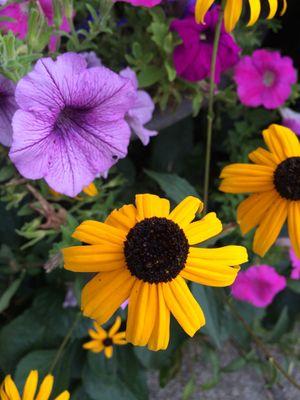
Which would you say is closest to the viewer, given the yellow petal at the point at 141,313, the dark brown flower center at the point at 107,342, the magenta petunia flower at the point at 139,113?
the yellow petal at the point at 141,313

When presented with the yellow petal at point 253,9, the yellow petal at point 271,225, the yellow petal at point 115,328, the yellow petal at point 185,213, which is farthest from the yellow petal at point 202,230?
the yellow petal at point 115,328

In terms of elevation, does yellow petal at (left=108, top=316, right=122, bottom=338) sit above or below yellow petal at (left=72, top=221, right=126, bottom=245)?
below

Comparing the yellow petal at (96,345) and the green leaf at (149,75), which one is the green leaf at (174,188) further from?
the yellow petal at (96,345)

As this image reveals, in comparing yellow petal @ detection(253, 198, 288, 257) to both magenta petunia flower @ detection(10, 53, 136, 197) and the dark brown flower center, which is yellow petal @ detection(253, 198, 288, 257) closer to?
magenta petunia flower @ detection(10, 53, 136, 197)

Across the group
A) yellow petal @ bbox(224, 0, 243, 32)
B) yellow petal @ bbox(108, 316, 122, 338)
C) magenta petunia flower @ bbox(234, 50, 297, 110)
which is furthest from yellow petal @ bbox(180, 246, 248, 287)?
magenta petunia flower @ bbox(234, 50, 297, 110)

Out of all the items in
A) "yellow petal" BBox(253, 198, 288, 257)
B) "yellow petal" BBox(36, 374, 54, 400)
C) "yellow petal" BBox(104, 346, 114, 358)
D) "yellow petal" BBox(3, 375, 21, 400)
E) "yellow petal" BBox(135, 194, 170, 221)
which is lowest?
"yellow petal" BBox(104, 346, 114, 358)

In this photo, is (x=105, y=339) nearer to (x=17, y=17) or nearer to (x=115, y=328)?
(x=115, y=328)

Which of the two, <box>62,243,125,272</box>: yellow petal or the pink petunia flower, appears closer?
<box>62,243,125,272</box>: yellow petal
